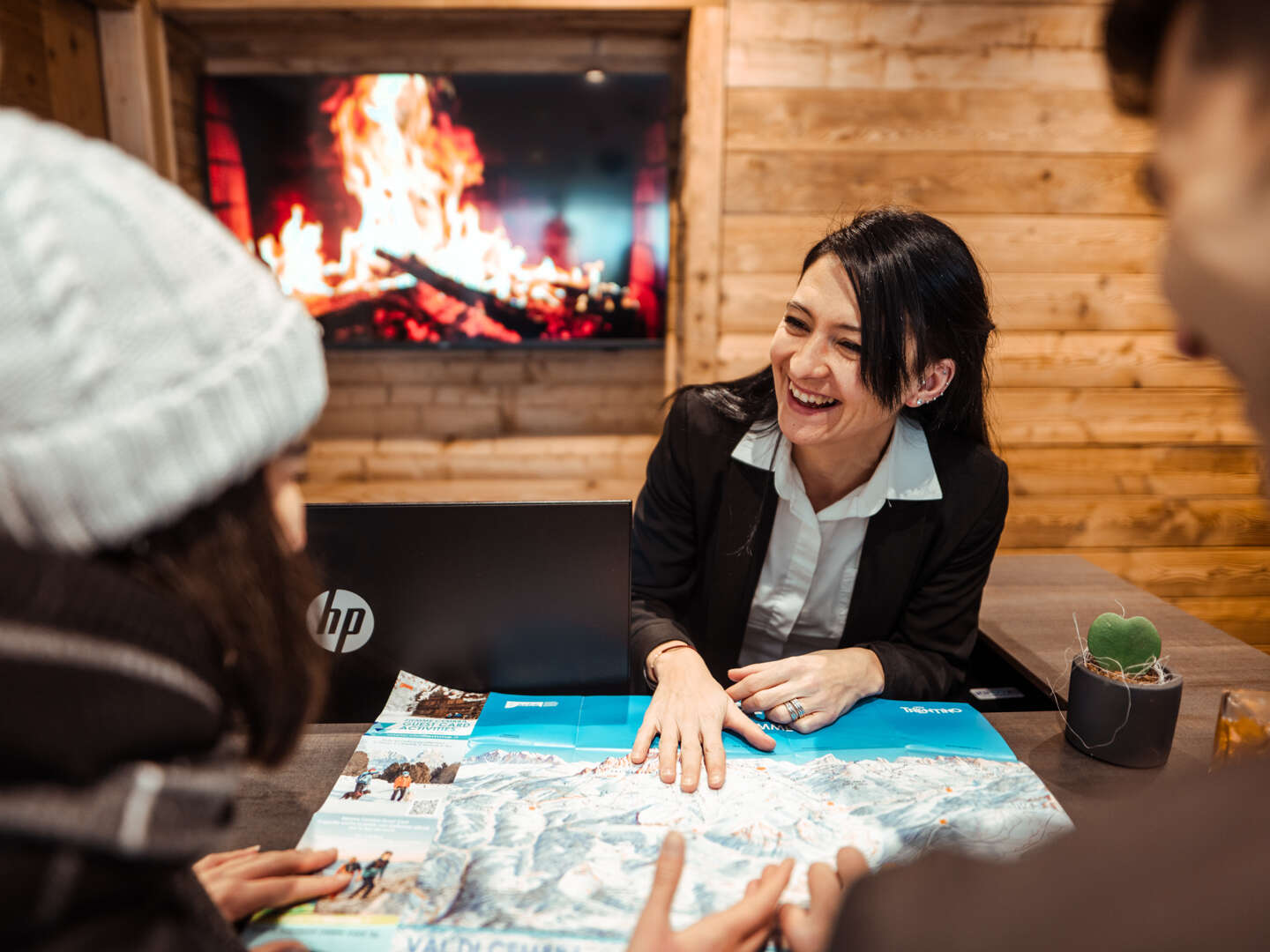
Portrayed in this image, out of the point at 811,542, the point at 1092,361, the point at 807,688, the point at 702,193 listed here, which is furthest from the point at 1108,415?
the point at 807,688

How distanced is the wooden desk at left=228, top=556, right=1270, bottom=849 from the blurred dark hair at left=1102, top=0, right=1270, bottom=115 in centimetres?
33

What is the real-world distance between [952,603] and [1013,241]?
5.51 ft

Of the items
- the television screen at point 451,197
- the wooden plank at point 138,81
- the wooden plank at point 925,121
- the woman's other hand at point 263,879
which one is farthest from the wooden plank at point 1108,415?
the wooden plank at point 138,81

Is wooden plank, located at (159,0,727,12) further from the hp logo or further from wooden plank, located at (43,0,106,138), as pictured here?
the hp logo

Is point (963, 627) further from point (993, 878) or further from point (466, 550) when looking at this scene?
point (993, 878)

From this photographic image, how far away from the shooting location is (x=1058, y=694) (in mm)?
1022

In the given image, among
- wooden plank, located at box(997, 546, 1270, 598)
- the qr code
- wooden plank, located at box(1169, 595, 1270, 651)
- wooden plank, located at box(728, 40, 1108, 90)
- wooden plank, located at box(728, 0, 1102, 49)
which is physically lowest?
wooden plank, located at box(1169, 595, 1270, 651)

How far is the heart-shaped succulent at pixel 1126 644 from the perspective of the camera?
87cm

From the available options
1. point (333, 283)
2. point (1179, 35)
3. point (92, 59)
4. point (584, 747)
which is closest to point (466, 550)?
point (584, 747)

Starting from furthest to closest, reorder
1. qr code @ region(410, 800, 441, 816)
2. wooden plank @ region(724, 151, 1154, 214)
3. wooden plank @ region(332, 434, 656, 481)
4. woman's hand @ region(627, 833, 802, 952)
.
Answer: wooden plank @ region(332, 434, 656, 481)
wooden plank @ region(724, 151, 1154, 214)
qr code @ region(410, 800, 441, 816)
woman's hand @ region(627, 833, 802, 952)

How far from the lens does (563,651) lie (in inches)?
36.9

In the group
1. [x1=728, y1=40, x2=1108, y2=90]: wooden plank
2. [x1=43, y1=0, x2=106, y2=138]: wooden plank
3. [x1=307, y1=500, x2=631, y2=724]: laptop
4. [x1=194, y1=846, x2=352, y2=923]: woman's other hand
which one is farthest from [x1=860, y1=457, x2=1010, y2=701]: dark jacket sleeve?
[x1=43, y1=0, x2=106, y2=138]: wooden plank

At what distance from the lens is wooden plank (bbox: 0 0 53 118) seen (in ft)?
6.07

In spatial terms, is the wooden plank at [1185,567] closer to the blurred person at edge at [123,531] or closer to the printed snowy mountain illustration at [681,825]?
the printed snowy mountain illustration at [681,825]
